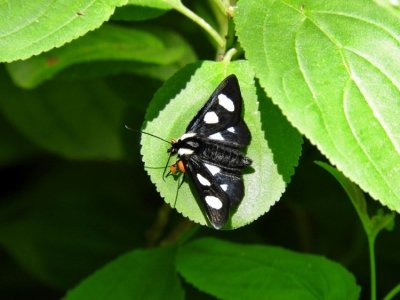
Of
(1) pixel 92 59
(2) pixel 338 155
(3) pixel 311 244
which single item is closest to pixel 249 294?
(2) pixel 338 155

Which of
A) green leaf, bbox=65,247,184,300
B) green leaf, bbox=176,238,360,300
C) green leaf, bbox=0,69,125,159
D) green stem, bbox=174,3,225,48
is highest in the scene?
green stem, bbox=174,3,225,48

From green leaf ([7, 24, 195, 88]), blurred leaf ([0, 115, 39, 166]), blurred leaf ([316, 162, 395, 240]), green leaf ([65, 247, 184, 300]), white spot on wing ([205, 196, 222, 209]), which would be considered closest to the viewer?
white spot on wing ([205, 196, 222, 209])

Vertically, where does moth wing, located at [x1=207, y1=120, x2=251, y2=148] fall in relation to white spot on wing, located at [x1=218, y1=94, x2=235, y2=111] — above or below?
below

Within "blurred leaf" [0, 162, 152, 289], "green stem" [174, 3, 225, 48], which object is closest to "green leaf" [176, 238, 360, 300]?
"green stem" [174, 3, 225, 48]

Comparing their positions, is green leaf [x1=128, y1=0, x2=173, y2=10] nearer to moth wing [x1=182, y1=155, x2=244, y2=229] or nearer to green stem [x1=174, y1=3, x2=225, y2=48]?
green stem [x1=174, y1=3, x2=225, y2=48]

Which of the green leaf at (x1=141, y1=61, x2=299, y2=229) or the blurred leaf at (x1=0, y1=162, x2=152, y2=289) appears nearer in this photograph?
the green leaf at (x1=141, y1=61, x2=299, y2=229)

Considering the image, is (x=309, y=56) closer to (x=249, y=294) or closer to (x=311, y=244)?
(x=249, y=294)

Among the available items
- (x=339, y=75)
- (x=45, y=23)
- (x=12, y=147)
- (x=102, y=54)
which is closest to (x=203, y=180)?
(x=339, y=75)

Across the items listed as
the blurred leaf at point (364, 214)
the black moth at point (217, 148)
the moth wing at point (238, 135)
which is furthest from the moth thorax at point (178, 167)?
the blurred leaf at point (364, 214)
